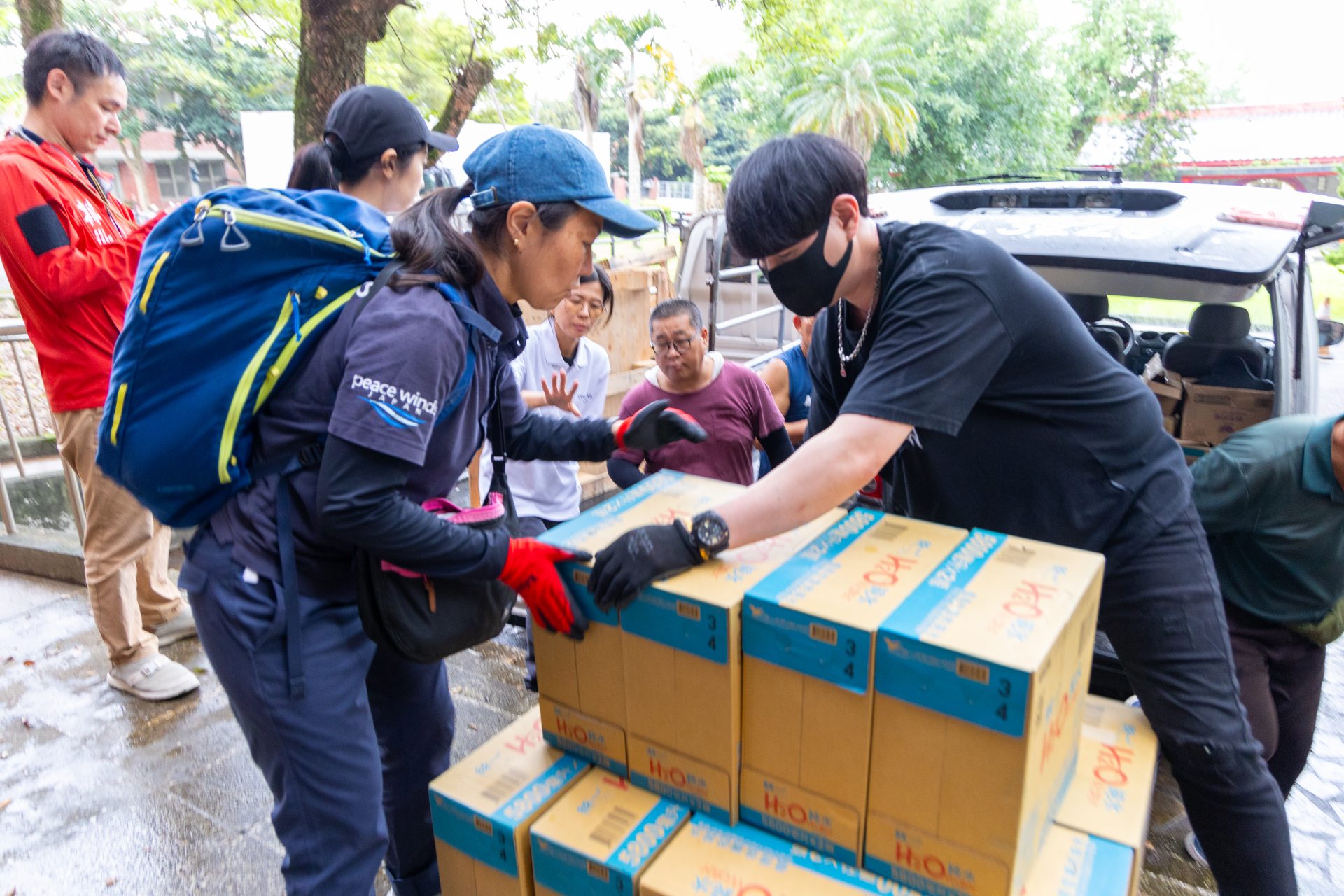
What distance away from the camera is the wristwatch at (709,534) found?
142cm

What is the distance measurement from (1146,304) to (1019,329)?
641 inches

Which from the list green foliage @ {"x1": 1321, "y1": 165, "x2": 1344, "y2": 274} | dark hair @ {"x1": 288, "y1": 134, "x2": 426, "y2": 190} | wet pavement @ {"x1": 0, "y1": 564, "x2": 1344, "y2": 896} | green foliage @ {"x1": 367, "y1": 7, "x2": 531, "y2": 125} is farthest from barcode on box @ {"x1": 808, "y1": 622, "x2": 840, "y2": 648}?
green foliage @ {"x1": 1321, "y1": 165, "x2": 1344, "y2": 274}

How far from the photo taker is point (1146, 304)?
614 inches

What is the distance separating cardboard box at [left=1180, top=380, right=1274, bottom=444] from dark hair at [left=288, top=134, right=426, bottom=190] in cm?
320

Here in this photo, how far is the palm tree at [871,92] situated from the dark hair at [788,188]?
20456 millimetres

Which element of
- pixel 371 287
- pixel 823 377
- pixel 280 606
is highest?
pixel 371 287

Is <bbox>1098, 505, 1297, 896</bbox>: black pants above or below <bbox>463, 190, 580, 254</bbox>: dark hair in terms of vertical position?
below

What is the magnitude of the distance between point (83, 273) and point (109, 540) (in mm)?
964

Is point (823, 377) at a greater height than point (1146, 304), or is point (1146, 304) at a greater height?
point (823, 377)

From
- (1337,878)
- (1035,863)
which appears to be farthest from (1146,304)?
(1035,863)

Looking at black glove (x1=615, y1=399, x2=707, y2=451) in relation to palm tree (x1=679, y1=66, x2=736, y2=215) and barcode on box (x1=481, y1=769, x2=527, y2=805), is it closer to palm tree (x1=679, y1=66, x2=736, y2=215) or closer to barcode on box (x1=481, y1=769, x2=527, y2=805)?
barcode on box (x1=481, y1=769, x2=527, y2=805)

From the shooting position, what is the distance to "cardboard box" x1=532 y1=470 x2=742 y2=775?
150 centimetres

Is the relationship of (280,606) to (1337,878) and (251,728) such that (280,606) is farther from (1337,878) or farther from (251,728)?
(1337,878)

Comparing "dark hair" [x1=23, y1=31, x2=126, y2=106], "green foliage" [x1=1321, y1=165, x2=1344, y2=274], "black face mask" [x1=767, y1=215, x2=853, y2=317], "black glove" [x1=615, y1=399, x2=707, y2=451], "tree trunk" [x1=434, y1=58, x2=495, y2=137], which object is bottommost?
"green foliage" [x1=1321, y1=165, x2=1344, y2=274]
